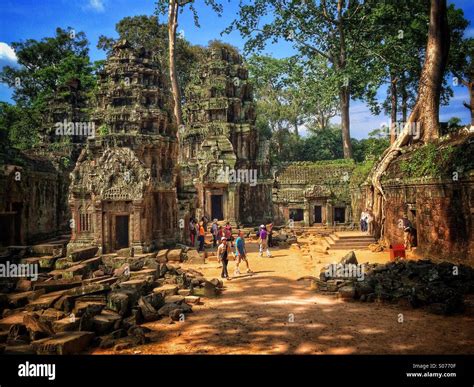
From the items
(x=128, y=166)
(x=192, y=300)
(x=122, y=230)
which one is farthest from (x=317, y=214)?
(x=192, y=300)

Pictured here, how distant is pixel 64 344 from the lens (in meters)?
6.23

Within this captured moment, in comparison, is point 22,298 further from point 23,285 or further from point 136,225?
point 136,225

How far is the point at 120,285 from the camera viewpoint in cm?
1015

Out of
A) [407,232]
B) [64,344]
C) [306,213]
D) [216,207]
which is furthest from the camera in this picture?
[216,207]

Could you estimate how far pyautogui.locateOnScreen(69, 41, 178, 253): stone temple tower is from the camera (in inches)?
651

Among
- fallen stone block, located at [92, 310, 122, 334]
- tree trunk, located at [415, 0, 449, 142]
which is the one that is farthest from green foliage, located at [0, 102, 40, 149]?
tree trunk, located at [415, 0, 449, 142]

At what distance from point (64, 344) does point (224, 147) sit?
23.5m

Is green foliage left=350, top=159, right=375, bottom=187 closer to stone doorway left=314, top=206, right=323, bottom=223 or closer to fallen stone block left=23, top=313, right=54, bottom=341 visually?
stone doorway left=314, top=206, right=323, bottom=223

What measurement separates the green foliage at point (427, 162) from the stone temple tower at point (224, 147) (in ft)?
48.3

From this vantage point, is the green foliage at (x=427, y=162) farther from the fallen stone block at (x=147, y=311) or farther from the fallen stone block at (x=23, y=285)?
the fallen stone block at (x=23, y=285)

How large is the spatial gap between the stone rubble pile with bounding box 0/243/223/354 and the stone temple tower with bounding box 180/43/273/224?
1419 cm

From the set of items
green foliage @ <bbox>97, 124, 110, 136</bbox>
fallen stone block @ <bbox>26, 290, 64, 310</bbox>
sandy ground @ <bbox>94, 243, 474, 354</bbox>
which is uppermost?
green foliage @ <bbox>97, 124, 110, 136</bbox>

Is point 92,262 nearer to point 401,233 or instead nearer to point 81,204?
point 81,204
